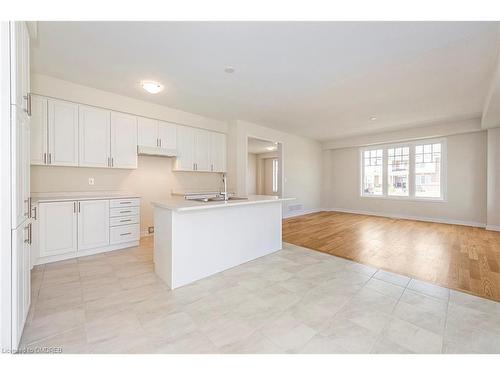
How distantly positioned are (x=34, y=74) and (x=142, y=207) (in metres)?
2.60

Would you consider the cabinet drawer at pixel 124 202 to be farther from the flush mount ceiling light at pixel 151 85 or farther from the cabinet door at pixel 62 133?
the flush mount ceiling light at pixel 151 85

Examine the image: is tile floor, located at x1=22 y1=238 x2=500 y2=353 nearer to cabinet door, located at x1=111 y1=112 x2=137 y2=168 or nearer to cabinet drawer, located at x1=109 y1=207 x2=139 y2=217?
cabinet drawer, located at x1=109 y1=207 x2=139 y2=217

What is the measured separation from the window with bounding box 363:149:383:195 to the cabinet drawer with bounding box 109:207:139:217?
7071 millimetres

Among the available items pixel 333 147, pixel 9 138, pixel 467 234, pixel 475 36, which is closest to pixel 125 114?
pixel 9 138

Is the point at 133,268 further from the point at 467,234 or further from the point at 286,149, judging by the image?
the point at 467,234

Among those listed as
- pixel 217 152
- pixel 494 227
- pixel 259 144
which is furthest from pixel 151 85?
pixel 494 227

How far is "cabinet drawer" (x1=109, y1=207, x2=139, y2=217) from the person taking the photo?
365 centimetres

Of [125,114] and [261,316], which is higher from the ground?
[125,114]

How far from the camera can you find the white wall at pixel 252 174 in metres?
10.8

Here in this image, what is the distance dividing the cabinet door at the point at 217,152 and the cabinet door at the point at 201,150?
0.11 metres

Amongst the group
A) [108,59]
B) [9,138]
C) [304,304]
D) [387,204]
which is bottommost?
[304,304]

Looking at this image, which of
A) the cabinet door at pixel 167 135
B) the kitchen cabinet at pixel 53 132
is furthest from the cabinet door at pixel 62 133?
the cabinet door at pixel 167 135

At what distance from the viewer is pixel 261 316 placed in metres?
1.90

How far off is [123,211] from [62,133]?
1.47 meters
